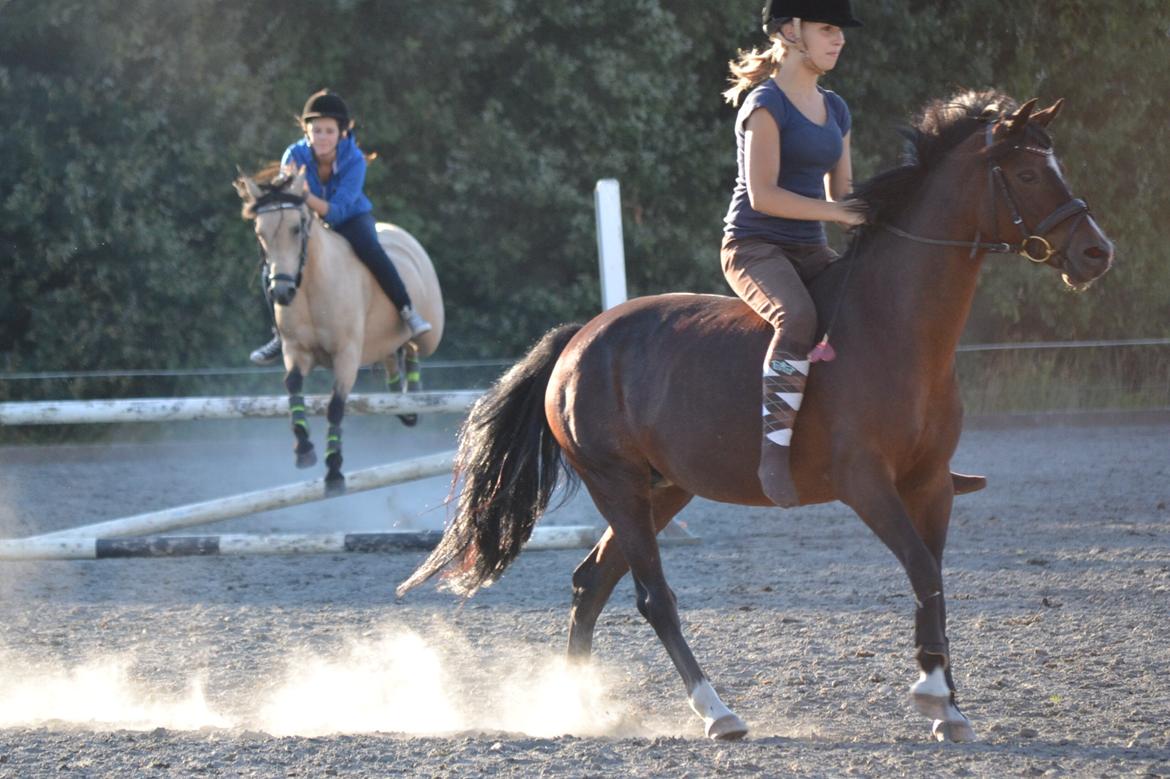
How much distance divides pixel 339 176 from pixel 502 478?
410 cm

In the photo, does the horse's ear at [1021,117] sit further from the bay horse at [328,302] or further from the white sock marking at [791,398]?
the bay horse at [328,302]

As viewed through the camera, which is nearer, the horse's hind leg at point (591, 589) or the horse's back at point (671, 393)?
the horse's back at point (671, 393)

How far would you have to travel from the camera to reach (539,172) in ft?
51.0

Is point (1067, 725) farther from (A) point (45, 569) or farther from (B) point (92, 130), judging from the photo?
(B) point (92, 130)

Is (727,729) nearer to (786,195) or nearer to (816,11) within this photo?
(786,195)

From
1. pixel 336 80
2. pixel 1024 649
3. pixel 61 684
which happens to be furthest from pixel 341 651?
pixel 336 80

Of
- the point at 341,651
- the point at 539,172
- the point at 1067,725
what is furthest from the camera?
the point at 539,172

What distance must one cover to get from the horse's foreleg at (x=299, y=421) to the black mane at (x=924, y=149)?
4578mm

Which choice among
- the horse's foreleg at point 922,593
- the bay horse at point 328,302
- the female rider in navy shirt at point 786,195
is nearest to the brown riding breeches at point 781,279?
the female rider in navy shirt at point 786,195

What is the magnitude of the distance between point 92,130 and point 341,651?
411 inches

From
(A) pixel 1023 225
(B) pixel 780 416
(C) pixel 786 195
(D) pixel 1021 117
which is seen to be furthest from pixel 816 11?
(B) pixel 780 416

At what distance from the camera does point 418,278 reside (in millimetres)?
9578

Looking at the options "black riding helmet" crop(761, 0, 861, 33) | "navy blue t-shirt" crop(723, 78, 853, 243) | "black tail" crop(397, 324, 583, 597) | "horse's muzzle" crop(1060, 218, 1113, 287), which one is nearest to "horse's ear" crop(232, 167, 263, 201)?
"black tail" crop(397, 324, 583, 597)

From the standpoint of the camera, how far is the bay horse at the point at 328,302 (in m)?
8.16
